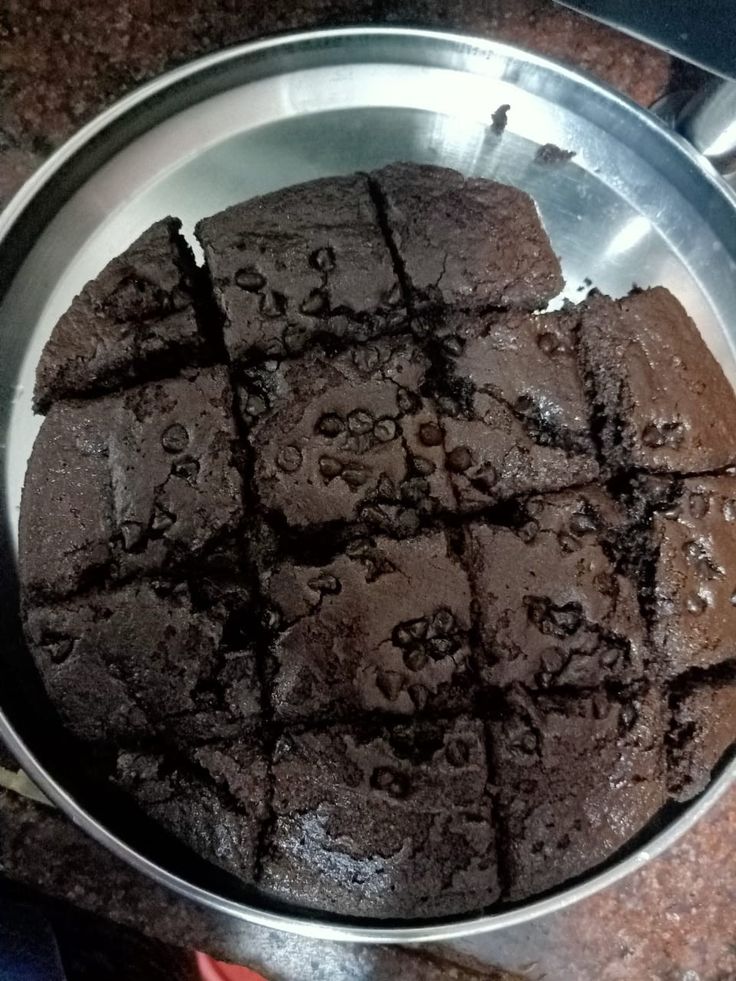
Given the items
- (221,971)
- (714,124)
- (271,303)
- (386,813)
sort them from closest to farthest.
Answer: (386,813) → (271,303) → (714,124) → (221,971)

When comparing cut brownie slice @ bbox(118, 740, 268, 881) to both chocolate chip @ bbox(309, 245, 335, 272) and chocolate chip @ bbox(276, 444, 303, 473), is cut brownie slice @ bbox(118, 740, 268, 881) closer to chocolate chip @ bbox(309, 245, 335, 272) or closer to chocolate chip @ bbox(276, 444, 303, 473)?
chocolate chip @ bbox(276, 444, 303, 473)

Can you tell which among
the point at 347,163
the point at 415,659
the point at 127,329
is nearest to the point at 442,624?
the point at 415,659

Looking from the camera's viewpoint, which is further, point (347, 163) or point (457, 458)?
point (347, 163)

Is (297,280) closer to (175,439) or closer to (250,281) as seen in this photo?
(250,281)

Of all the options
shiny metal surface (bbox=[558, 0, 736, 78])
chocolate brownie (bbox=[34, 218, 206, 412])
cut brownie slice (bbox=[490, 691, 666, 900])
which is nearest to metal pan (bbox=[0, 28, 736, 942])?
shiny metal surface (bbox=[558, 0, 736, 78])

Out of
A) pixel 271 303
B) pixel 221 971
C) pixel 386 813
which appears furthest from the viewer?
pixel 221 971

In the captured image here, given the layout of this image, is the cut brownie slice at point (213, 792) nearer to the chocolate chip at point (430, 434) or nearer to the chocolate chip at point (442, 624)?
the chocolate chip at point (442, 624)

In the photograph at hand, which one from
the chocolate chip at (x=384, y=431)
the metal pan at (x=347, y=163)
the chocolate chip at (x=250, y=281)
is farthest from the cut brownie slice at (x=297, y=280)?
the metal pan at (x=347, y=163)
